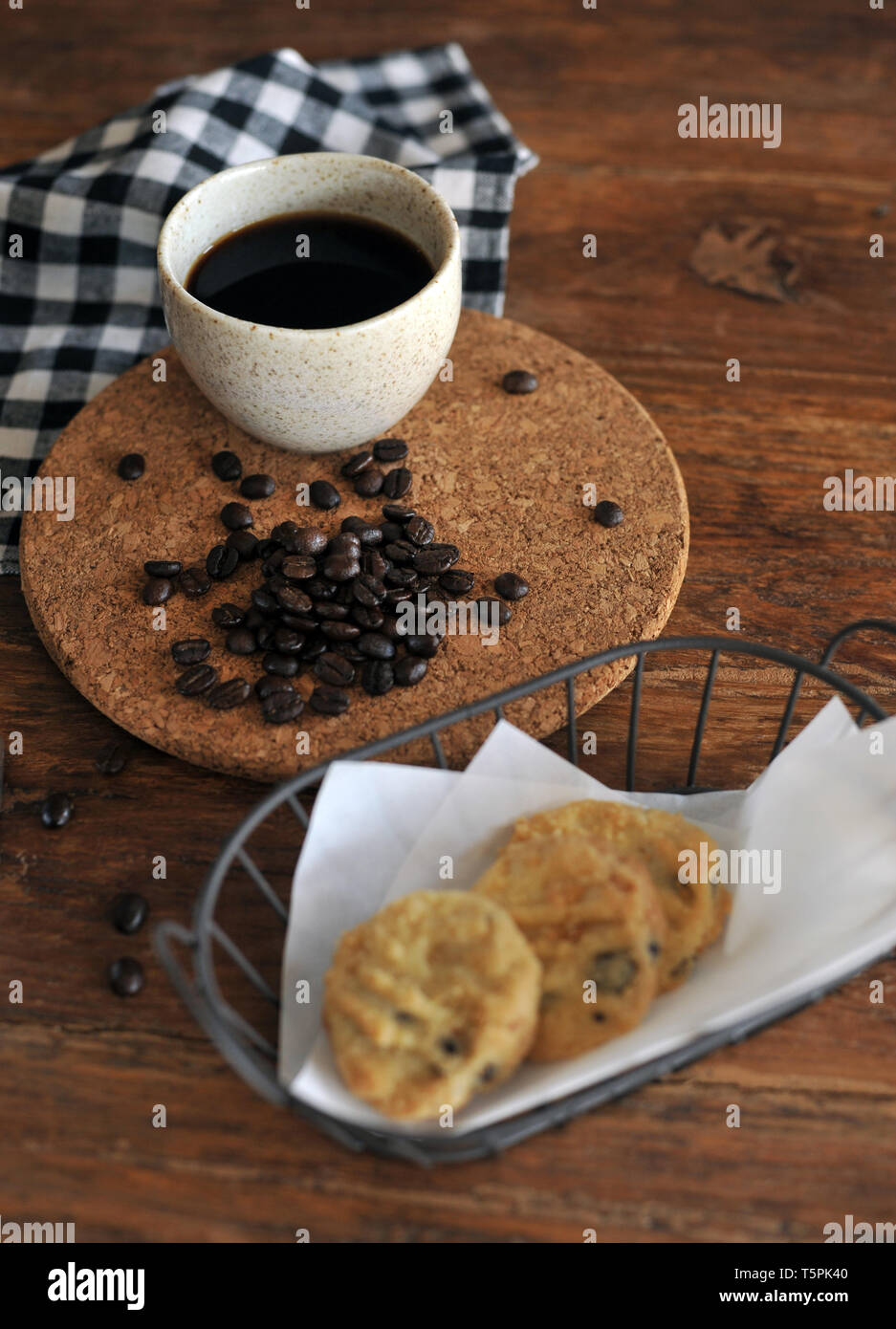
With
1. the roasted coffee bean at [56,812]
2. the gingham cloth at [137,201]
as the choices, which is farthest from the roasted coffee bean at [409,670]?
the gingham cloth at [137,201]

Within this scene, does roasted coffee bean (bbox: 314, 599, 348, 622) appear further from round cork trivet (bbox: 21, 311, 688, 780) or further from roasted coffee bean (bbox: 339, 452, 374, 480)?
roasted coffee bean (bbox: 339, 452, 374, 480)

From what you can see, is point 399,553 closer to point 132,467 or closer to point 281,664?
point 281,664

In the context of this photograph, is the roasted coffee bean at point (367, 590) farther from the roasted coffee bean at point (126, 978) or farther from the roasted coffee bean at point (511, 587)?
the roasted coffee bean at point (126, 978)

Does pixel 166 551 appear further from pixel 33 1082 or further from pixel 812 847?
pixel 812 847

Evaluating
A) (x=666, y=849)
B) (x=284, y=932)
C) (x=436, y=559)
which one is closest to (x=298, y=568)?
(x=436, y=559)

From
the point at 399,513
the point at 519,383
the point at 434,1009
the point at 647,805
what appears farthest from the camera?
the point at 519,383
